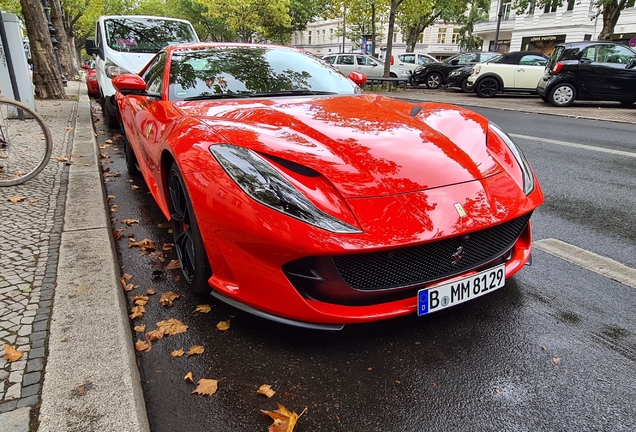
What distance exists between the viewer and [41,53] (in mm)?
10461

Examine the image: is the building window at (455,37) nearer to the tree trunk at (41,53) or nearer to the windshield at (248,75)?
the tree trunk at (41,53)

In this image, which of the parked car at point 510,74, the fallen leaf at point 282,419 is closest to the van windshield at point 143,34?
the fallen leaf at point 282,419

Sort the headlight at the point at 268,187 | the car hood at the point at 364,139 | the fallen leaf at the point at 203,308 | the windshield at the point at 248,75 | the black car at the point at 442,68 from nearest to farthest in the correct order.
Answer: the headlight at the point at 268,187 → the car hood at the point at 364,139 → the fallen leaf at the point at 203,308 → the windshield at the point at 248,75 → the black car at the point at 442,68

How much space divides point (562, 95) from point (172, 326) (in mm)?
13414

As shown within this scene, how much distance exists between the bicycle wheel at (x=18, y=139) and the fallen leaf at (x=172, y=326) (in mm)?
2915

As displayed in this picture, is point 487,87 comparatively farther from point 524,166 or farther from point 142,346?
point 142,346

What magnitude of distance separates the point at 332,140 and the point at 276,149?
33 cm

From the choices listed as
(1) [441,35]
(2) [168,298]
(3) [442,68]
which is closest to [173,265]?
(2) [168,298]

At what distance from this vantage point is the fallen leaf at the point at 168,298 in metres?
2.41

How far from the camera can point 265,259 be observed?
180 cm

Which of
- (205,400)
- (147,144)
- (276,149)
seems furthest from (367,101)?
(205,400)

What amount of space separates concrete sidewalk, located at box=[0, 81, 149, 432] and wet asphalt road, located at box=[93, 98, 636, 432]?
15cm

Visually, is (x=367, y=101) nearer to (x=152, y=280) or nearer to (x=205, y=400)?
(x=152, y=280)

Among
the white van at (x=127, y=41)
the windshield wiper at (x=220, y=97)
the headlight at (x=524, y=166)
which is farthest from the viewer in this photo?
the white van at (x=127, y=41)
